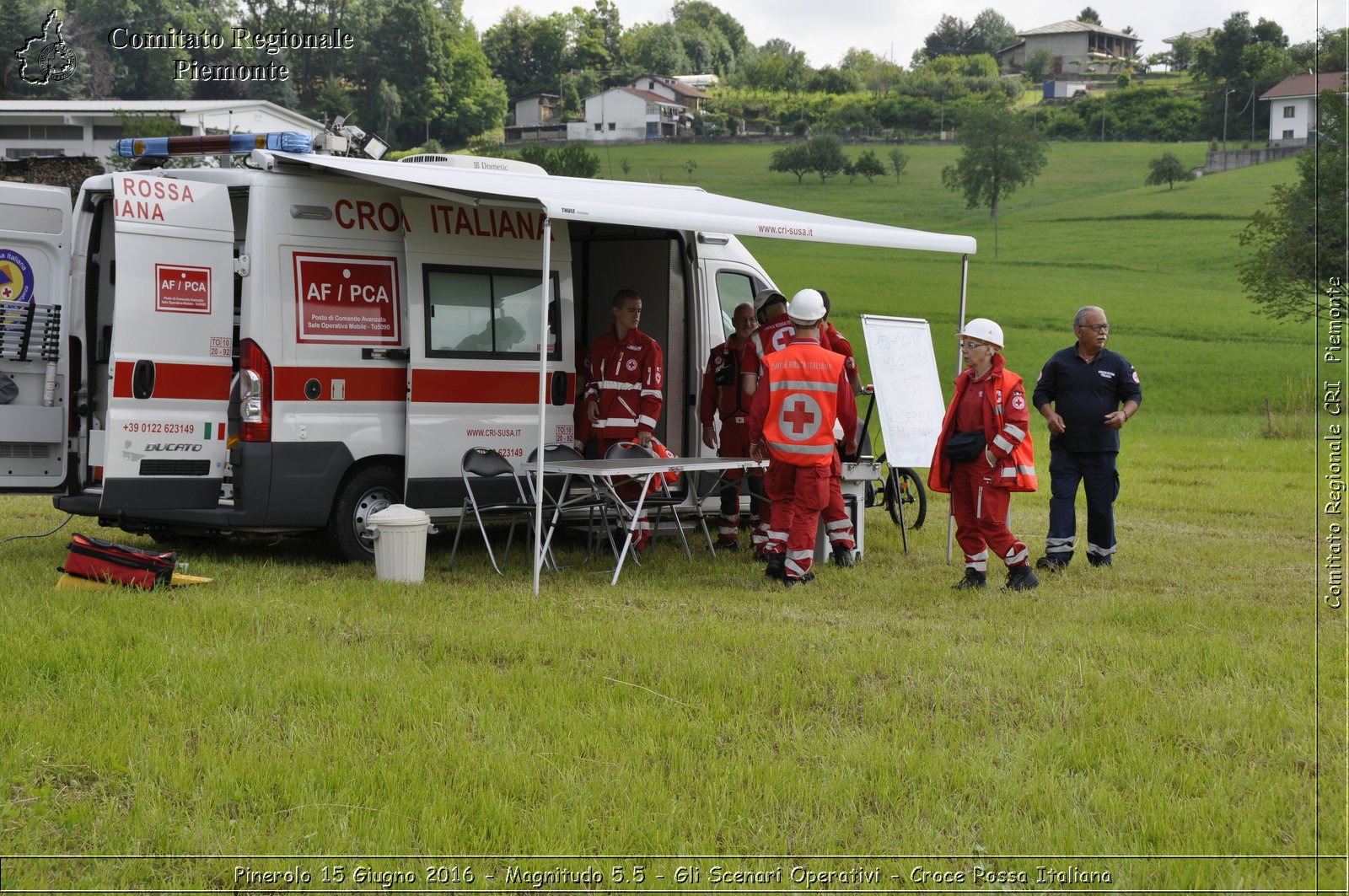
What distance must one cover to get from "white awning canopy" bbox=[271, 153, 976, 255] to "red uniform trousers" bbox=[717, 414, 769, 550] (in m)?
1.51

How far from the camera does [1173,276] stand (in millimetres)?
49688

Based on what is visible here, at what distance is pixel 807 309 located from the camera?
8188 millimetres

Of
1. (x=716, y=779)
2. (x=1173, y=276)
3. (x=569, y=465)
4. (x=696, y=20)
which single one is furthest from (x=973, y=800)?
(x=696, y=20)

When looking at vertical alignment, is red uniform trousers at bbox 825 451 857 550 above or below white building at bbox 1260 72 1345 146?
below

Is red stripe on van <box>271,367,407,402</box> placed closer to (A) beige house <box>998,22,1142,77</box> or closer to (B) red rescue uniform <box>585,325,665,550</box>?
(B) red rescue uniform <box>585,325,665,550</box>

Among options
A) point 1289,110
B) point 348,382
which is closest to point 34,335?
point 348,382

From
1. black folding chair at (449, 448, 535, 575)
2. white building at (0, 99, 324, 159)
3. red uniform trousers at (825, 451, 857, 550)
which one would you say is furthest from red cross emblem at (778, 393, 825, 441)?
white building at (0, 99, 324, 159)

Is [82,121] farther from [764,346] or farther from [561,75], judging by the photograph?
[561,75]

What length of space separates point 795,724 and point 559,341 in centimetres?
431

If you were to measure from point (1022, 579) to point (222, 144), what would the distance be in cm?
544

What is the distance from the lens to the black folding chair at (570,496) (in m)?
8.39

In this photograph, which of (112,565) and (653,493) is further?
(653,493)

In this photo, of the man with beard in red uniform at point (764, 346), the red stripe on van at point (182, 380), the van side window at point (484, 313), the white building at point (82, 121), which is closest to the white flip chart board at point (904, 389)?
the man with beard in red uniform at point (764, 346)

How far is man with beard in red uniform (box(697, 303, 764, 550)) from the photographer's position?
31.3 feet
